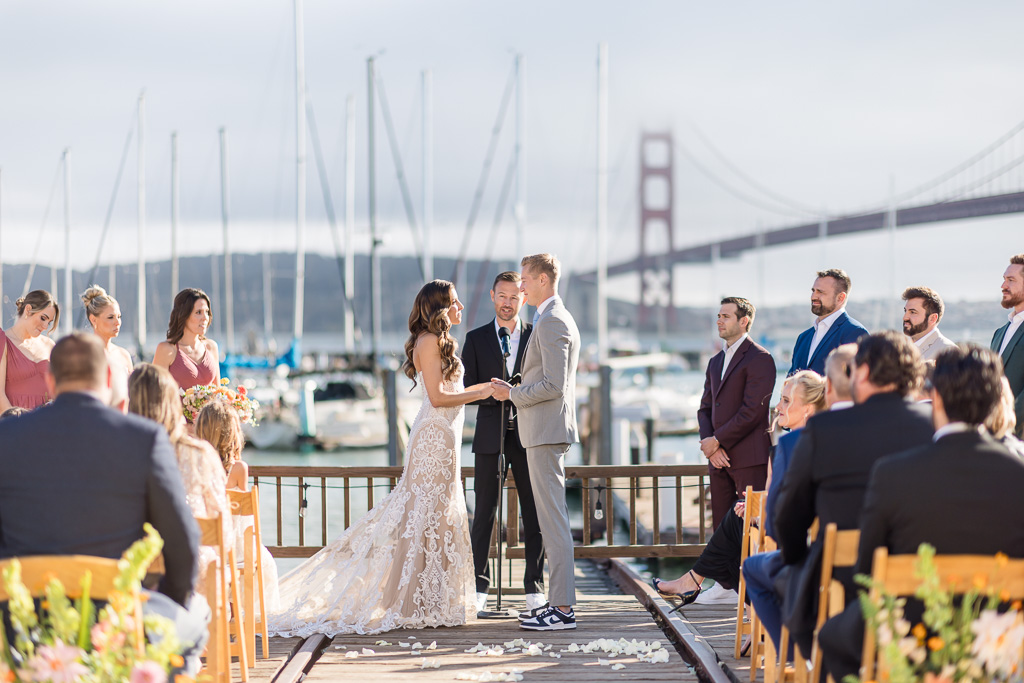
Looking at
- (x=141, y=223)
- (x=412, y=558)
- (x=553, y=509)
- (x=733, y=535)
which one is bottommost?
(x=412, y=558)

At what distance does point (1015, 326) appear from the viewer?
5363 millimetres

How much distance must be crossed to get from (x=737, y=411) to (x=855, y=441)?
109 inches

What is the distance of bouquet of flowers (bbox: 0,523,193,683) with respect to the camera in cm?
238

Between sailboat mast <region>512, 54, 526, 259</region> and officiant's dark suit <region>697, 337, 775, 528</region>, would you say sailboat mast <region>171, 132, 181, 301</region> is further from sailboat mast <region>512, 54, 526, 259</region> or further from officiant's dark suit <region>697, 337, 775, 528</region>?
officiant's dark suit <region>697, 337, 775, 528</region>

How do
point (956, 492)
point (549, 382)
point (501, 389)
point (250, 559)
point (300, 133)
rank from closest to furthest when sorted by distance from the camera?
1. point (956, 492)
2. point (250, 559)
3. point (549, 382)
4. point (501, 389)
5. point (300, 133)

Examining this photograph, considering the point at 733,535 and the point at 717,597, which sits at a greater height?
the point at 733,535

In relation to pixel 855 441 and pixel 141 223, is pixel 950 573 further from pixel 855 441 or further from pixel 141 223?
pixel 141 223

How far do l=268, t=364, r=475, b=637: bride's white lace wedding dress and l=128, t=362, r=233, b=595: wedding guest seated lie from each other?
4.14 ft

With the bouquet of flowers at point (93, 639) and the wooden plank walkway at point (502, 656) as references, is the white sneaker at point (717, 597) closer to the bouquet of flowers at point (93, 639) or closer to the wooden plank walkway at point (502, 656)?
the wooden plank walkway at point (502, 656)

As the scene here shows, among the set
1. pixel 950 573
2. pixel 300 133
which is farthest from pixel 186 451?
pixel 300 133

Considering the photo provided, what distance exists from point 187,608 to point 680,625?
111 inches

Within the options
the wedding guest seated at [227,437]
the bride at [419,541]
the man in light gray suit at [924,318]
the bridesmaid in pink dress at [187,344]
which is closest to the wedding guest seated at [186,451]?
the wedding guest seated at [227,437]

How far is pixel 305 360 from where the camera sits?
4906cm

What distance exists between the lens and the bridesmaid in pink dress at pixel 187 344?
5621mm
